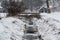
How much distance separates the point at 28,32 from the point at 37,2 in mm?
29806

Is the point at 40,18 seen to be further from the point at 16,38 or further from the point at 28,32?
the point at 16,38

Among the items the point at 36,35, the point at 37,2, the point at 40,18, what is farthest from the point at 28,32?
the point at 37,2

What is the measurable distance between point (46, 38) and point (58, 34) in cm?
83

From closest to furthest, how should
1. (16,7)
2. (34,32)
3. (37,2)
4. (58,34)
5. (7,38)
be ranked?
(7,38) → (58,34) → (34,32) → (16,7) → (37,2)

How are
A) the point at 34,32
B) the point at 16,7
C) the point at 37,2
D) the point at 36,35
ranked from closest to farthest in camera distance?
the point at 36,35, the point at 34,32, the point at 16,7, the point at 37,2

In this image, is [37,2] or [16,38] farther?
[37,2]

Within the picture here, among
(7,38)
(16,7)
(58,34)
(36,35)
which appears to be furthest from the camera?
(16,7)

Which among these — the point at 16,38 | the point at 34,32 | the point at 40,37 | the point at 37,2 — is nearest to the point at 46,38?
the point at 40,37

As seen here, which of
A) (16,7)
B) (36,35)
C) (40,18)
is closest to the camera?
(36,35)

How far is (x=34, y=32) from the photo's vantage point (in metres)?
11.1

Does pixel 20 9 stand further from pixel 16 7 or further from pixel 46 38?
pixel 46 38

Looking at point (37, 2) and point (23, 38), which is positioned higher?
point (23, 38)

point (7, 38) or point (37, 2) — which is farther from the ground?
point (7, 38)

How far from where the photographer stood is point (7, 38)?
8.64 m
